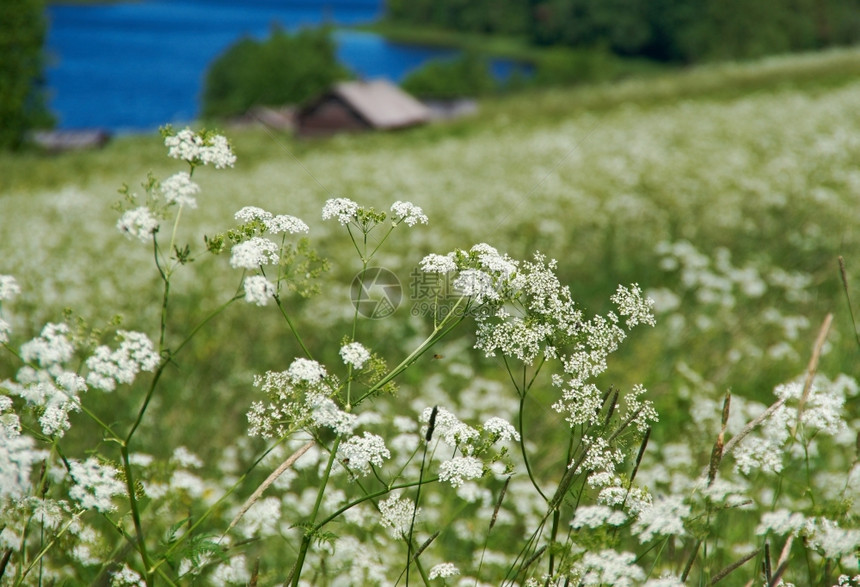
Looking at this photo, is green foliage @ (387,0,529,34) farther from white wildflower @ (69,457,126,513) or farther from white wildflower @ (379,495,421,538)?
white wildflower @ (69,457,126,513)

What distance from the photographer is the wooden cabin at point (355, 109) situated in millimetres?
38094

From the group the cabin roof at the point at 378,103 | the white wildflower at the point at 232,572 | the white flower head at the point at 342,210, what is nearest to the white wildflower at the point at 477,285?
the white flower head at the point at 342,210

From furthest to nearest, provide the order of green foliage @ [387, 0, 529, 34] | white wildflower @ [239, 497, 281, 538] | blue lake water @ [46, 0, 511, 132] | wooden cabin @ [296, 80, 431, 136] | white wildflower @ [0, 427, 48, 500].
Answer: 1. green foliage @ [387, 0, 529, 34]
2. blue lake water @ [46, 0, 511, 132]
3. wooden cabin @ [296, 80, 431, 136]
4. white wildflower @ [239, 497, 281, 538]
5. white wildflower @ [0, 427, 48, 500]

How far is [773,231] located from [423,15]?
468 feet

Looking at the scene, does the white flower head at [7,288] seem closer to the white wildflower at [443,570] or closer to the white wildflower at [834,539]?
the white wildflower at [443,570]

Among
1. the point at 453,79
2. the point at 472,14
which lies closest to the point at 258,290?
the point at 453,79

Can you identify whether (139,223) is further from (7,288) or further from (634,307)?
(634,307)

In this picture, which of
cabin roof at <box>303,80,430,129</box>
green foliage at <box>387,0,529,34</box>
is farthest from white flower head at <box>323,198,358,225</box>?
green foliage at <box>387,0,529,34</box>

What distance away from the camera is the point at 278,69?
8556 centimetres

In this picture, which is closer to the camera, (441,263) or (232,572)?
(441,263)

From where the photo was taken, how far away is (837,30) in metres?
84.6

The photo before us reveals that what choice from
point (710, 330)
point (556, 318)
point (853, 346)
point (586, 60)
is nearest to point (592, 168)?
point (710, 330)

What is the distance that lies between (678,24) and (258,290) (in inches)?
4137

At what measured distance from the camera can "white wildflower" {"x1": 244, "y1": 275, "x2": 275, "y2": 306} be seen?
1400 mm
